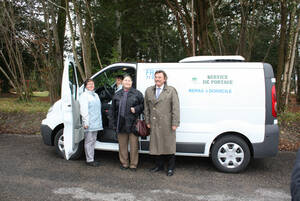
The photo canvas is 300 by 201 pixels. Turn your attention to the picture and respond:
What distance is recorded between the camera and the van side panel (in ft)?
14.4

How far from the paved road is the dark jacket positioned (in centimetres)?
82

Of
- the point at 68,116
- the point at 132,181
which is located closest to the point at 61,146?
the point at 68,116

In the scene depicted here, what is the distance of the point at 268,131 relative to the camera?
14.4 feet

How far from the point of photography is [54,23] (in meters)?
10.8

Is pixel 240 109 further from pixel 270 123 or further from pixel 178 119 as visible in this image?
pixel 178 119

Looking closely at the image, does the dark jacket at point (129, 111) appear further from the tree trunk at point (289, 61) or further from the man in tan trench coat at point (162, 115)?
the tree trunk at point (289, 61)

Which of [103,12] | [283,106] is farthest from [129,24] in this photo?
[283,106]

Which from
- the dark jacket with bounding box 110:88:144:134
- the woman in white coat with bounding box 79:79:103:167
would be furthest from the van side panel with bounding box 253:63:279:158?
the woman in white coat with bounding box 79:79:103:167

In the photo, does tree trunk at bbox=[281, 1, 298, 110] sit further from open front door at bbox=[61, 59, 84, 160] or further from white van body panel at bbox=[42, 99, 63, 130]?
white van body panel at bbox=[42, 99, 63, 130]

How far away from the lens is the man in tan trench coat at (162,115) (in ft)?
14.3

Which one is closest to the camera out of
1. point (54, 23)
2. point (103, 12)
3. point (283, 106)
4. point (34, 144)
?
point (34, 144)

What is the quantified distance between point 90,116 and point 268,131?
318cm

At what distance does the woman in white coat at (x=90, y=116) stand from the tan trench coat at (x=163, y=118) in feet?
3.40

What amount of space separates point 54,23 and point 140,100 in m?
8.00
